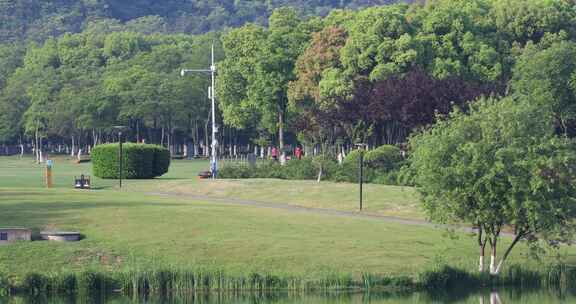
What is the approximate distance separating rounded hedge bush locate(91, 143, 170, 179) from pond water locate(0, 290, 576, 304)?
38.9 m

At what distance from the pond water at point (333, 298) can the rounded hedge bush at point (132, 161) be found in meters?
38.9

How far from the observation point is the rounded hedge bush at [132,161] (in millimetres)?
79750

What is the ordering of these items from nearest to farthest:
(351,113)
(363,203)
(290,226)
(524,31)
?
(290,226) < (363,203) < (351,113) < (524,31)

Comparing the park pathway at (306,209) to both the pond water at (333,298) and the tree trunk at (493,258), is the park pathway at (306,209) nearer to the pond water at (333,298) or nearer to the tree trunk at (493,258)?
the tree trunk at (493,258)

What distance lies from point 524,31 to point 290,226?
60.1m

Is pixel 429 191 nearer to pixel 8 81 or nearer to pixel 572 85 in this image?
pixel 572 85

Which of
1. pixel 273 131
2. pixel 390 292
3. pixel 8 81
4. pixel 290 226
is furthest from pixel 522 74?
pixel 8 81

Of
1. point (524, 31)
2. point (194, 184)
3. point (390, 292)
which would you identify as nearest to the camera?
point (390, 292)

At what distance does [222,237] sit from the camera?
47594 mm

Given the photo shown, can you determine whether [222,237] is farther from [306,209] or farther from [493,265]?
[306,209]

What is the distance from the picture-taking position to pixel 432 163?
4359 centimetres

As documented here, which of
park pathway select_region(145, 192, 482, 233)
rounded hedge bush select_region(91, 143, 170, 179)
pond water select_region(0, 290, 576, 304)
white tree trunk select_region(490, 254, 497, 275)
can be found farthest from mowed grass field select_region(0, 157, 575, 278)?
rounded hedge bush select_region(91, 143, 170, 179)

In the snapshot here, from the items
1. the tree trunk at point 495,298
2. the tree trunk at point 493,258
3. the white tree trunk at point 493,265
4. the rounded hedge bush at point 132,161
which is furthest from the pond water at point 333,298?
the rounded hedge bush at point 132,161

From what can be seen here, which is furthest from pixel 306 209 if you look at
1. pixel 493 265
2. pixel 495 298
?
pixel 495 298
